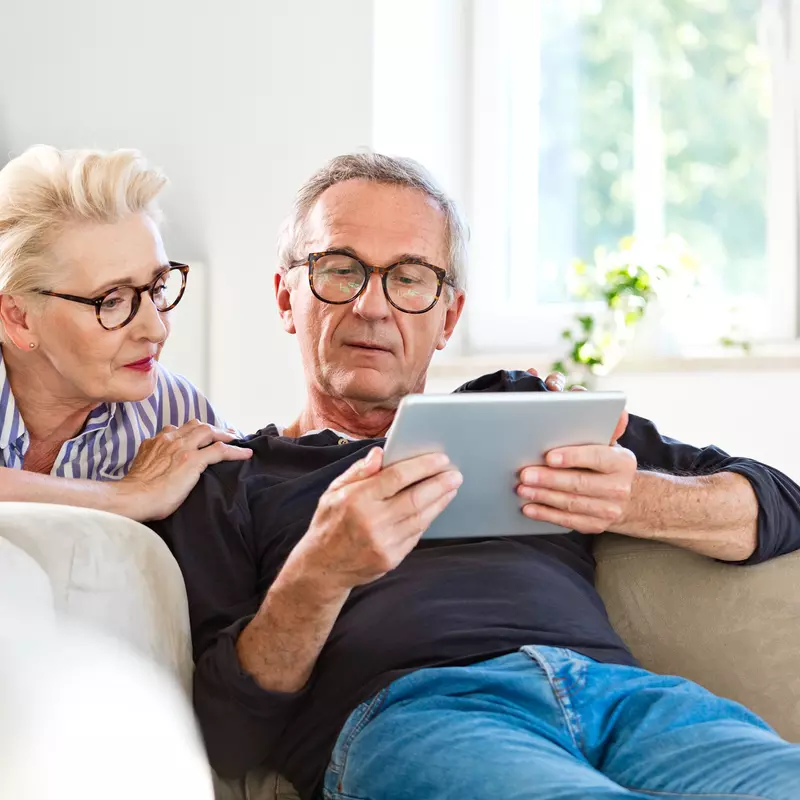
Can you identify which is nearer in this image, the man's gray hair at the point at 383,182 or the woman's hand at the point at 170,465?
the woman's hand at the point at 170,465

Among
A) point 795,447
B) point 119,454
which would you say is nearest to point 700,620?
point 119,454

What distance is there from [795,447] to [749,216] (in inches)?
30.4

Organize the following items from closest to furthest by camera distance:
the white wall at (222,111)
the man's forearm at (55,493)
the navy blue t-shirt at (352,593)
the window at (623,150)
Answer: the navy blue t-shirt at (352,593) → the man's forearm at (55,493) → the white wall at (222,111) → the window at (623,150)

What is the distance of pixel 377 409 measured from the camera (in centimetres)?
177

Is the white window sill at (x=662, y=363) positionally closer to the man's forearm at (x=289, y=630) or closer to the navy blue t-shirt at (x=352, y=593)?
the navy blue t-shirt at (x=352, y=593)

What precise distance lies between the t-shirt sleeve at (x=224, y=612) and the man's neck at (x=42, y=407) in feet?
0.92

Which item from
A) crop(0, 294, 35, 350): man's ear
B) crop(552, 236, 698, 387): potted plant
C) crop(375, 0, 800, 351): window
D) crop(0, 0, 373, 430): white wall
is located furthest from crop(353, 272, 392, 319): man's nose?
crop(375, 0, 800, 351): window

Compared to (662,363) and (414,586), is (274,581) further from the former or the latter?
(662,363)

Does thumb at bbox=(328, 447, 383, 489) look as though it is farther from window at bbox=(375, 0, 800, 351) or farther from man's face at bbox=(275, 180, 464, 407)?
window at bbox=(375, 0, 800, 351)

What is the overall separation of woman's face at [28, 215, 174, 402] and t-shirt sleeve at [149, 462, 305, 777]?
0.72ft

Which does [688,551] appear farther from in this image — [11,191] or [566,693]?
[11,191]

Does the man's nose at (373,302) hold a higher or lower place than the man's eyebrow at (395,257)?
lower

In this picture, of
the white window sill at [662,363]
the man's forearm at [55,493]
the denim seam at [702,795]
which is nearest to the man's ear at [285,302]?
the man's forearm at [55,493]

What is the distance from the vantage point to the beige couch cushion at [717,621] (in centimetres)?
152
